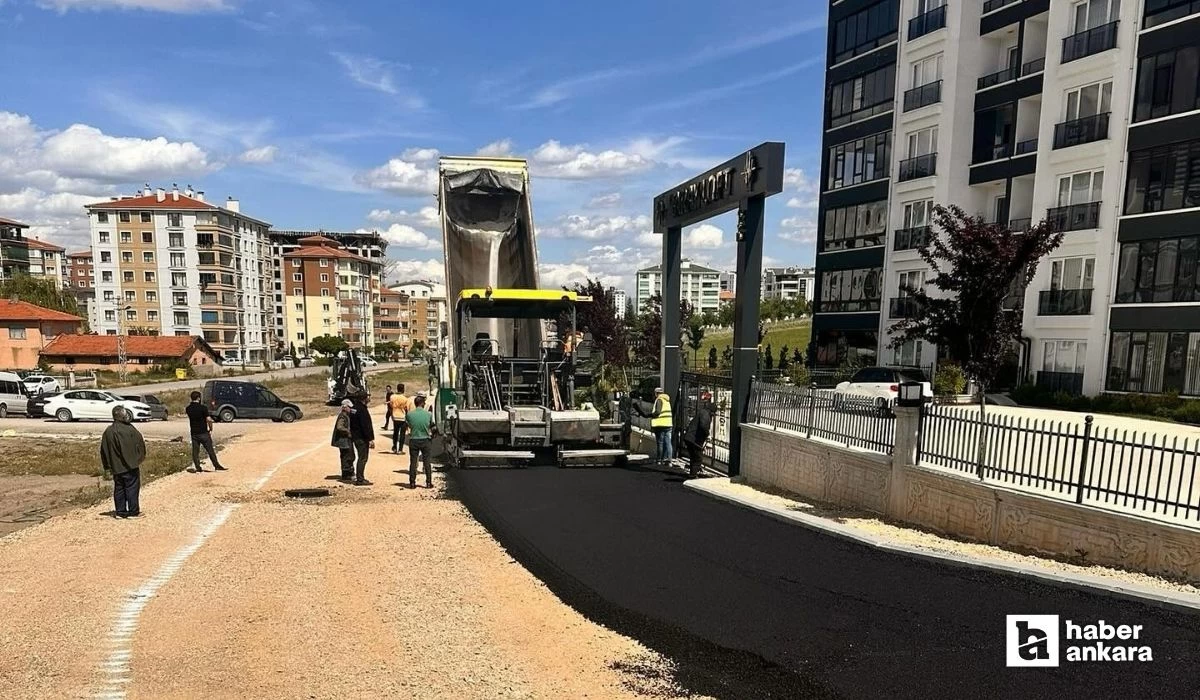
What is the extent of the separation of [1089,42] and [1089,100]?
178 cm

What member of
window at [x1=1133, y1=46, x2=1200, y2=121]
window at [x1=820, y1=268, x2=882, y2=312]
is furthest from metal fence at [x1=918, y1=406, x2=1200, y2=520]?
window at [x1=820, y1=268, x2=882, y2=312]

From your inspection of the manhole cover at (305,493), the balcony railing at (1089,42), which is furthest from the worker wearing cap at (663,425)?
the balcony railing at (1089,42)

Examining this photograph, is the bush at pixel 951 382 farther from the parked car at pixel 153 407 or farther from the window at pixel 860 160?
the parked car at pixel 153 407

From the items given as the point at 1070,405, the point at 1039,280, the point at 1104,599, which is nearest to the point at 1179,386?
the point at 1070,405

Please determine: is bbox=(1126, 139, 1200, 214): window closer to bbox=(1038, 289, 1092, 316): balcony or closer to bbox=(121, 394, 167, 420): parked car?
bbox=(1038, 289, 1092, 316): balcony

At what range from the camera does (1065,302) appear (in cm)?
1998

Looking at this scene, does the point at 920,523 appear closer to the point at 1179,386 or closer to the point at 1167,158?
the point at 1179,386

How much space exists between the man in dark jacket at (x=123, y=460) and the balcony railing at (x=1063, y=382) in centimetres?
2283

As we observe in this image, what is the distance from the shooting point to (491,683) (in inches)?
166

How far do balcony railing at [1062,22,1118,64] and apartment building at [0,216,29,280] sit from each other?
117402mm

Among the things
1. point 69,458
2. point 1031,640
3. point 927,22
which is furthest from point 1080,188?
point 69,458

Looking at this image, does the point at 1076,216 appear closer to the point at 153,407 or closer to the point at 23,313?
the point at 153,407

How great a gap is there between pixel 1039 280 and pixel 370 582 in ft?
74.1

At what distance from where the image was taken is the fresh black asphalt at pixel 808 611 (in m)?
4.04
